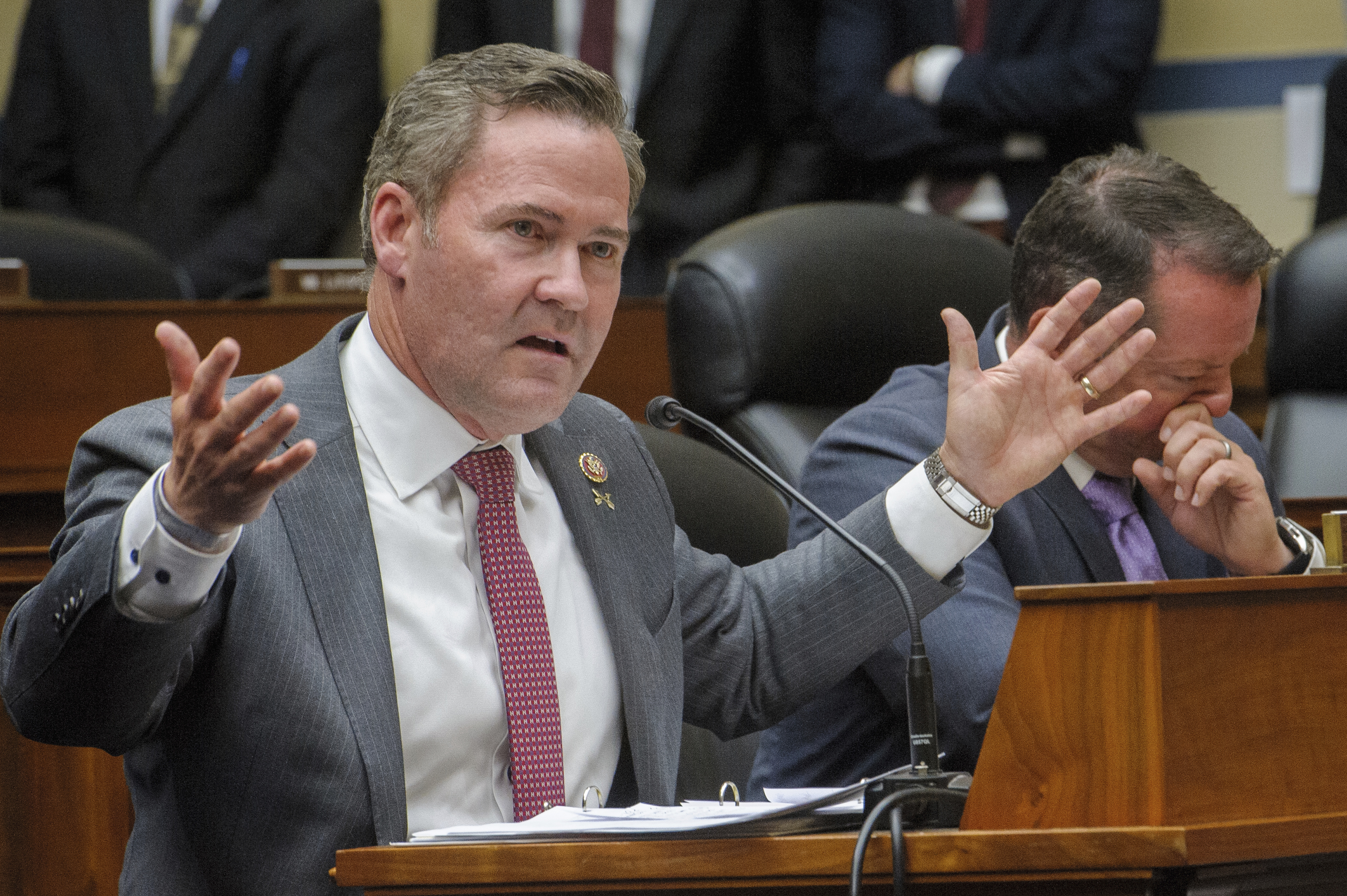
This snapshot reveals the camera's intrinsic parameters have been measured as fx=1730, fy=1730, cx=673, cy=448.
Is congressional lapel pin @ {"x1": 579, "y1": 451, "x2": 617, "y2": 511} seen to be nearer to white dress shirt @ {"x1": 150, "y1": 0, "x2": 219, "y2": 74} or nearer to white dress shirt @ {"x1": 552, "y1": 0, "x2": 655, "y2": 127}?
white dress shirt @ {"x1": 552, "y1": 0, "x2": 655, "y2": 127}

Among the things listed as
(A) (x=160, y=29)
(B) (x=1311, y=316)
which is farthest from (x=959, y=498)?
(A) (x=160, y=29)

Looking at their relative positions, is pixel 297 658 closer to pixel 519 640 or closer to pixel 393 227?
pixel 519 640

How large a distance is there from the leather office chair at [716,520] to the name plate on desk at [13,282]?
103 centimetres

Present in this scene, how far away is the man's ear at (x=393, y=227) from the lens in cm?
145

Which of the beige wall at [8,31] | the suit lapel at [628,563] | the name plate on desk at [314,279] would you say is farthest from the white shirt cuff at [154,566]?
the beige wall at [8,31]

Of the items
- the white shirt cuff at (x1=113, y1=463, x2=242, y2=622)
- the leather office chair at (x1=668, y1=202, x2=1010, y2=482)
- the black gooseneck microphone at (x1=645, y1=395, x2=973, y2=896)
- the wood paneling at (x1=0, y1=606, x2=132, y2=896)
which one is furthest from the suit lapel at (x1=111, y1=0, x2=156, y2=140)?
the white shirt cuff at (x1=113, y1=463, x2=242, y2=622)

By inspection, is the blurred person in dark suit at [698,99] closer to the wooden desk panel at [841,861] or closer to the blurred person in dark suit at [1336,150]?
the blurred person in dark suit at [1336,150]

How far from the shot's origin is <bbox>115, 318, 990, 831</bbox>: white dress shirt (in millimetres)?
1335

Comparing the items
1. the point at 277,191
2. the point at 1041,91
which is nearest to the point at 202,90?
the point at 277,191

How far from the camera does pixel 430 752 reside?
1.33 m

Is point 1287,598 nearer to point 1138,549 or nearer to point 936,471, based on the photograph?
point 936,471

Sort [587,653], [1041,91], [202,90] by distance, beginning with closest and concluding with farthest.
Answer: [587,653], [1041,91], [202,90]

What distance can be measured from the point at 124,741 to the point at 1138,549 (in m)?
1.07

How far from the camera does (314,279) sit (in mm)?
2740
